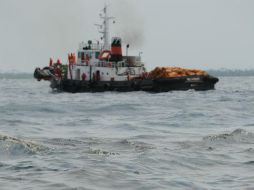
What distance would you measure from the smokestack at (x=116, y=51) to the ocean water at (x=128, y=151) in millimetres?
23753

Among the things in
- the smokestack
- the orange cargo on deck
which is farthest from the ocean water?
the smokestack

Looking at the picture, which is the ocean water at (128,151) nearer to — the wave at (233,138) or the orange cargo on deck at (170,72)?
the wave at (233,138)

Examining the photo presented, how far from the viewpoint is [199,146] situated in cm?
1752

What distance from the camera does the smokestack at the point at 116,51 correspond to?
177 ft

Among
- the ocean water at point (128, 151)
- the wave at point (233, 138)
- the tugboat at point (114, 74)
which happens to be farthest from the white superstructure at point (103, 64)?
the wave at point (233, 138)

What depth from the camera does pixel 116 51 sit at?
178 feet

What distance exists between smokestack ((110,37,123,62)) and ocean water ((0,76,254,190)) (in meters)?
23.8

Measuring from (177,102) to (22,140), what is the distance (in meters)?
22.2

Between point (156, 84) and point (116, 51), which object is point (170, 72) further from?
point (116, 51)

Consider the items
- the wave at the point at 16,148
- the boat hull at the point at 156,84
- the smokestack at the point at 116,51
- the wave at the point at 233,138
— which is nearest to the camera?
the wave at the point at 16,148

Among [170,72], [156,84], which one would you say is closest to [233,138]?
[156,84]

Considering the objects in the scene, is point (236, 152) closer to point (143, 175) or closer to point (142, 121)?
point (143, 175)

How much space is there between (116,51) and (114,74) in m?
2.58

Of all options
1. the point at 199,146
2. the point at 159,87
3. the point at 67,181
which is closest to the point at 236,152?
the point at 199,146
